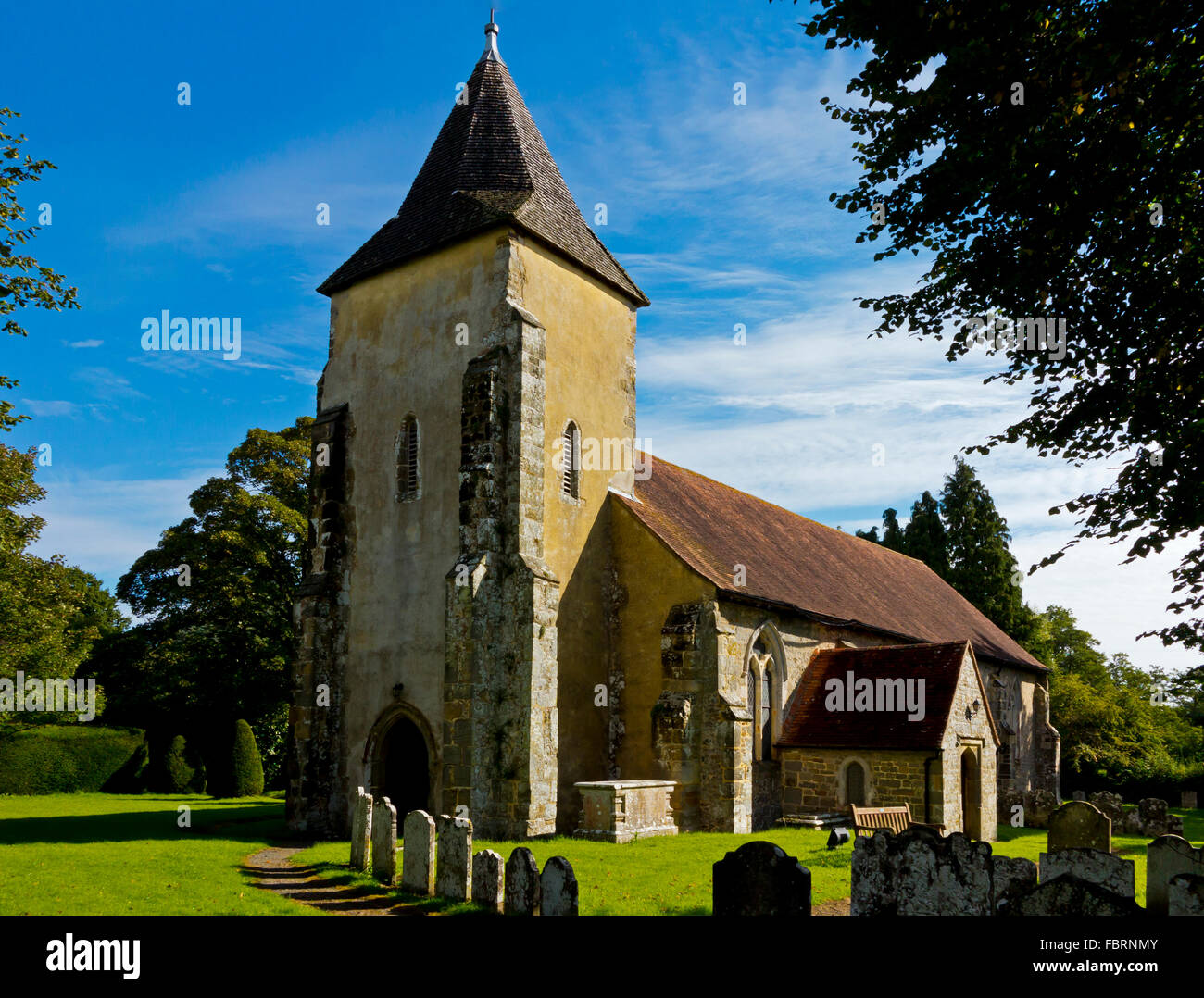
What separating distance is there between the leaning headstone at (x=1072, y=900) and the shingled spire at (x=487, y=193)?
1597 centimetres

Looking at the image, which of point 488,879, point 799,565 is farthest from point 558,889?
point 799,565

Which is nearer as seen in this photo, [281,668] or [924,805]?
[924,805]

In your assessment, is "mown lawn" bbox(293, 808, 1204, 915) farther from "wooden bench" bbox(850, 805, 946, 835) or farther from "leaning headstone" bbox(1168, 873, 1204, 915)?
"leaning headstone" bbox(1168, 873, 1204, 915)

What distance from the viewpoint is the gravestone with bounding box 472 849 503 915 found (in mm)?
10844

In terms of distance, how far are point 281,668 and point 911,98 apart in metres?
30.6

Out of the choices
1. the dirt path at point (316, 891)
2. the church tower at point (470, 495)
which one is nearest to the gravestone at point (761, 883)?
the dirt path at point (316, 891)

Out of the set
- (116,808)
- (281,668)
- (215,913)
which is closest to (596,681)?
(215,913)

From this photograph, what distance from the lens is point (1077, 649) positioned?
58.7 meters

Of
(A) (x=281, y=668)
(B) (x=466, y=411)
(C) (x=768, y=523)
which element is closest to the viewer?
(B) (x=466, y=411)

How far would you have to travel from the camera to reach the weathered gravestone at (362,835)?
46.3 feet

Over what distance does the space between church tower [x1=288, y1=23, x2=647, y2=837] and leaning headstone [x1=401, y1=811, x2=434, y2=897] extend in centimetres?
400

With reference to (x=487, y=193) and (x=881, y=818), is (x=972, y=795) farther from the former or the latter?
(x=487, y=193)

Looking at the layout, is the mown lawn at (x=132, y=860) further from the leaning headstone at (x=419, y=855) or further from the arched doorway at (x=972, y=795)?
the arched doorway at (x=972, y=795)
